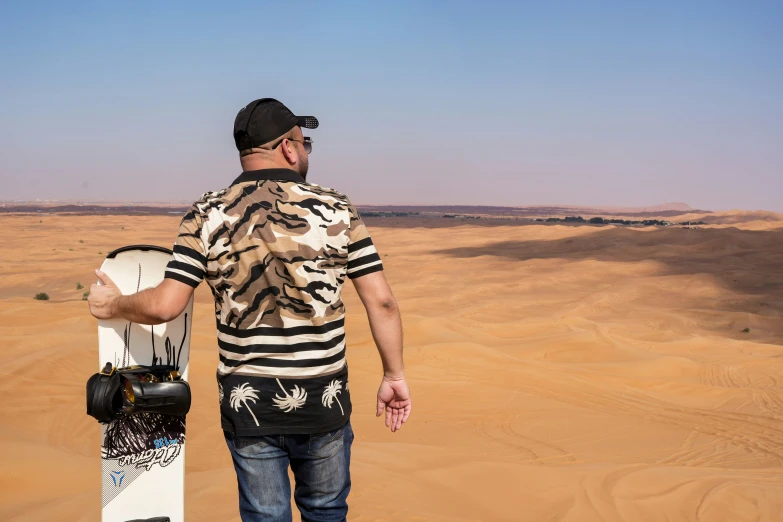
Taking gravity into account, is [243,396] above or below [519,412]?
above

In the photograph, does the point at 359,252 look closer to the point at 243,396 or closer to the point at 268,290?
the point at 268,290

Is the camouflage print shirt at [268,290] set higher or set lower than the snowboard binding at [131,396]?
higher

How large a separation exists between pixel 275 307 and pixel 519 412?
492cm

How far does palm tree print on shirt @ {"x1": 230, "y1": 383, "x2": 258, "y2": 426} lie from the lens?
2.19 m

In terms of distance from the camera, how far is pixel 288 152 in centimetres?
236

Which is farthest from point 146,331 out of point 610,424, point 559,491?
point 610,424

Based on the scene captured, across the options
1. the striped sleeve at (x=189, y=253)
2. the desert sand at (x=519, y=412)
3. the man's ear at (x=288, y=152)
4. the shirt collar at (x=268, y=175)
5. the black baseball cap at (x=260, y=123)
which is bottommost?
the desert sand at (x=519, y=412)

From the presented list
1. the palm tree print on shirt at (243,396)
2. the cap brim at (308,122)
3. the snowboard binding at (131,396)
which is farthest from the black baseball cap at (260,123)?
the snowboard binding at (131,396)

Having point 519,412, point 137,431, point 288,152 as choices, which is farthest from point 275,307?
point 519,412

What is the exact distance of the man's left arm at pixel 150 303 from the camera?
2.21m

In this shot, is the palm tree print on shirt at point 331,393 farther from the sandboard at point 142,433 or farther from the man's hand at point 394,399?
the sandboard at point 142,433

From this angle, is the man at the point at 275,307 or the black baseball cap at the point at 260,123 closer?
the man at the point at 275,307

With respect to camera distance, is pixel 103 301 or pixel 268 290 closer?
pixel 268 290

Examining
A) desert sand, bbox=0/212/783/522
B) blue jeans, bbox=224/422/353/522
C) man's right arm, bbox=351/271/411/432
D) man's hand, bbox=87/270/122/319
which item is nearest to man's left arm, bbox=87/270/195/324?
man's hand, bbox=87/270/122/319
